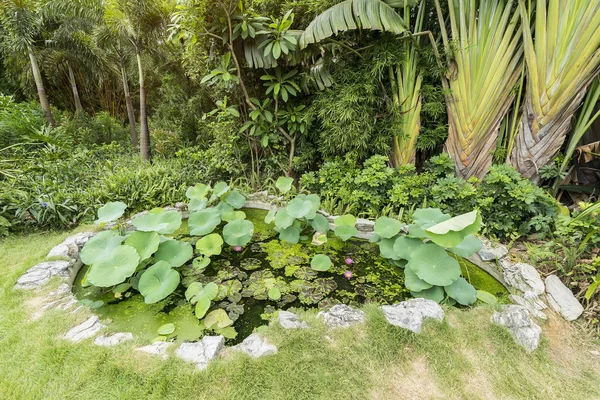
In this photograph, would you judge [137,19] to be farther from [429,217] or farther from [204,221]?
[429,217]

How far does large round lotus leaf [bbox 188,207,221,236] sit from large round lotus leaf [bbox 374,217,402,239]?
5.43ft

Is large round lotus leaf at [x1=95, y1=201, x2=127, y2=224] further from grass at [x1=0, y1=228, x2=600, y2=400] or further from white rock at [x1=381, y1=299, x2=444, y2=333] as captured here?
white rock at [x1=381, y1=299, x2=444, y2=333]

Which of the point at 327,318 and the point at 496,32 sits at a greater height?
the point at 496,32

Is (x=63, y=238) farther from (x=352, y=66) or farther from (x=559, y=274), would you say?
(x=559, y=274)

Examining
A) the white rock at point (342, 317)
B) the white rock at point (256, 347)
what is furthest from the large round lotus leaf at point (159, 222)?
the white rock at point (342, 317)

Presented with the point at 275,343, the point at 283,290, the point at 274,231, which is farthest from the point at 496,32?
the point at 275,343

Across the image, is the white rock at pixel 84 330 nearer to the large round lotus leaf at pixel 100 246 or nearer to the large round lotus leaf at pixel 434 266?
the large round lotus leaf at pixel 100 246

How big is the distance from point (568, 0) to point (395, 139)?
196 cm

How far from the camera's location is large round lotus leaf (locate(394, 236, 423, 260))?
7.77 ft

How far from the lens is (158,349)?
62.0 inches

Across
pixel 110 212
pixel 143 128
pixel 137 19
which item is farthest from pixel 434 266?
pixel 137 19

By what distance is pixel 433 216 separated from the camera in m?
2.44

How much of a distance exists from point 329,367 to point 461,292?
122 cm

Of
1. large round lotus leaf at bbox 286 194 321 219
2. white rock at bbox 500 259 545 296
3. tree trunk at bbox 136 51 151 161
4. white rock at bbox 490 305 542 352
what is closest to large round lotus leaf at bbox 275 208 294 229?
large round lotus leaf at bbox 286 194 321 219
